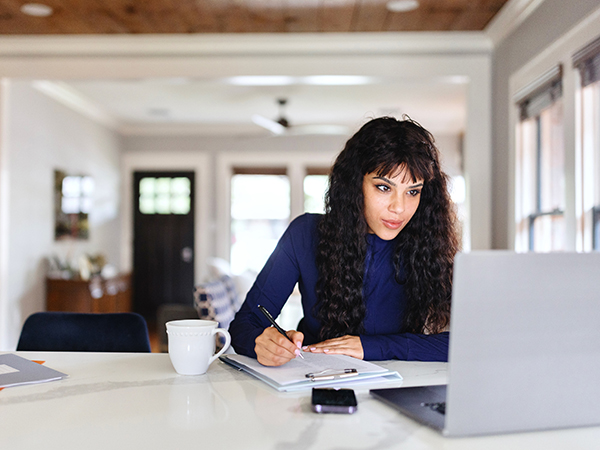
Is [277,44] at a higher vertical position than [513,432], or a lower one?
higher

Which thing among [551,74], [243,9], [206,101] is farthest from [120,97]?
[551,74]

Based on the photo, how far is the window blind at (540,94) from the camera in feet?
9.15

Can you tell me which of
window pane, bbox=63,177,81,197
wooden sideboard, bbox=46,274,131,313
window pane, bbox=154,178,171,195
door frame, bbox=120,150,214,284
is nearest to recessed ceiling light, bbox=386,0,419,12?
wooden sideboard, bbox=46,274,131,313

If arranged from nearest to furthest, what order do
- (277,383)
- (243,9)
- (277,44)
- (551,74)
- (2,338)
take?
(277,383) < (551,74) < (243,9) < (277,44) < (2,338)

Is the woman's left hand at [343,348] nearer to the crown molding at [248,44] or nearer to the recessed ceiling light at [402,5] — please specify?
the recessed ceiling light at [402,5]

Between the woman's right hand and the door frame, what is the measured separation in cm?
610

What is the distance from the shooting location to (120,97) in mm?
5637

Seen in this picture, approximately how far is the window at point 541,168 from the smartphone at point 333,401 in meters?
2.32

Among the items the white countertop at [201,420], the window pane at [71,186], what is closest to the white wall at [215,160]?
the window pane at [71,186]

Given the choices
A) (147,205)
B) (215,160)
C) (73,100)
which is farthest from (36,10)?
(147,205)

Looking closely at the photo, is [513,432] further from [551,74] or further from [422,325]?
[551,74]

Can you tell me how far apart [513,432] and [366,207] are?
828mm

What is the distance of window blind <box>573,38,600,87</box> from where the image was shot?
2359 mm

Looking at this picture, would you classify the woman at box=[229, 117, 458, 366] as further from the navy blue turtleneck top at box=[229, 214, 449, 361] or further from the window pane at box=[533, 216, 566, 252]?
the window pane at box=[533, 216, 566, 252]
